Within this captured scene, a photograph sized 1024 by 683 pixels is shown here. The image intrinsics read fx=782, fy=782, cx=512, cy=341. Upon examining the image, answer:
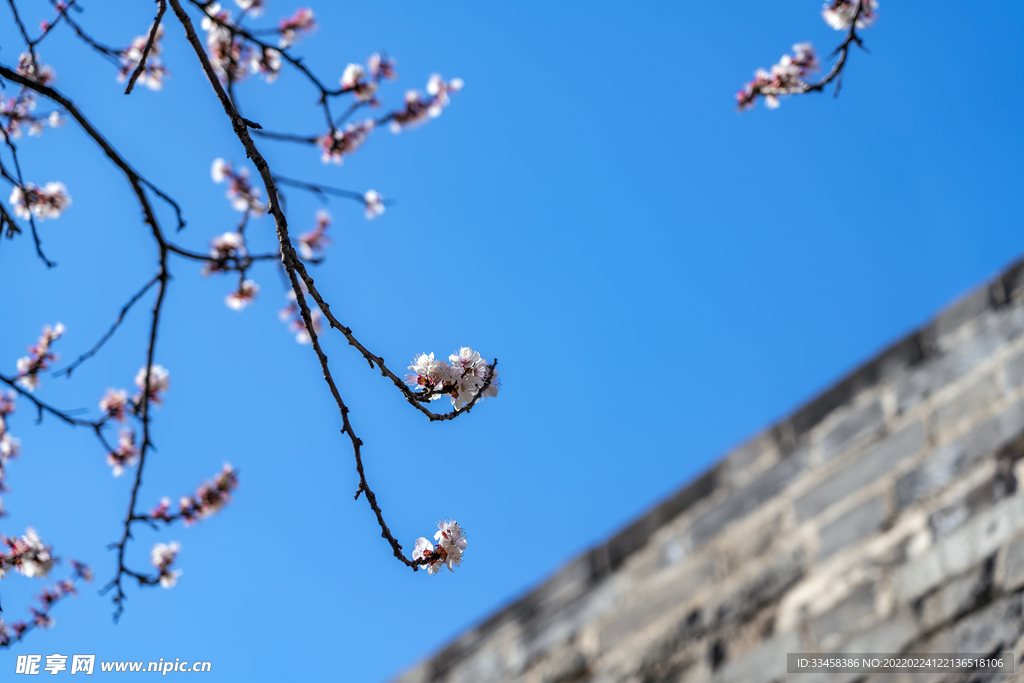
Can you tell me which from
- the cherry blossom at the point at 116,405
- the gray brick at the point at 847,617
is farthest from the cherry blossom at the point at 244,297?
the gray brick at the point at 847,617

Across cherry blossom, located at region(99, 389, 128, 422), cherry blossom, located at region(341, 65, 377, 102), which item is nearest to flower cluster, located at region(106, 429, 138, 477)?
cherry blossom, located at region(99, 389, 128, 422)

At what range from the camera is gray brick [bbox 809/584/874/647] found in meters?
1.96

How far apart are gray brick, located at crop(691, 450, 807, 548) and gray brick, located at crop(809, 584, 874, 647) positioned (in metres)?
0.35

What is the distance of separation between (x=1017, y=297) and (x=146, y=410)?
8.20 feet

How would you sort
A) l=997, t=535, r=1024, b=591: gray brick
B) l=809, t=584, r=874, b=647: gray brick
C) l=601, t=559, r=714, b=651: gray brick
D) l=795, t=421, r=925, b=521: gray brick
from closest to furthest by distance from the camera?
l=997, t=535, r=1024, b=591: gray brick
l=809, t=584, r=874, b=647: gray brick
l=795, t=421, r=925, b=521: gray brick
l=601, t=559, r=714, b=651: gray brick

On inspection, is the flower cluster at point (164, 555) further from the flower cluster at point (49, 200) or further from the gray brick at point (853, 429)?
the gray brick at point (853, 429)

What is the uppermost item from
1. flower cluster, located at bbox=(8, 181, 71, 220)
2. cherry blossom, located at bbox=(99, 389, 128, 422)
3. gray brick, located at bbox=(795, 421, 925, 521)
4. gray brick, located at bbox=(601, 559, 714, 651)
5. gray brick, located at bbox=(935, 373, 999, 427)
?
flower cluster, located at bbox=(8, 181, 71, 220)

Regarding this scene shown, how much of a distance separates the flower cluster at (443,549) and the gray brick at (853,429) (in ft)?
3.63

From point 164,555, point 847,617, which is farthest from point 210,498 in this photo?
point 847,617

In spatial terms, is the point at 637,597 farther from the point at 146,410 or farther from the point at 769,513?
the point at 146,410

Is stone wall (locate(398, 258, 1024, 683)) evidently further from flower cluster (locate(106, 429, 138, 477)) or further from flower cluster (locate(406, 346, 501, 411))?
flower cluster (locate(106, 429, 138, 477))

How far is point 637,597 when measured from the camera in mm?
2324

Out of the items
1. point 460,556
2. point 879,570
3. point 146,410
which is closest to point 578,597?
point 460,556

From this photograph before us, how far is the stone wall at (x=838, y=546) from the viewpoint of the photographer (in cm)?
190
